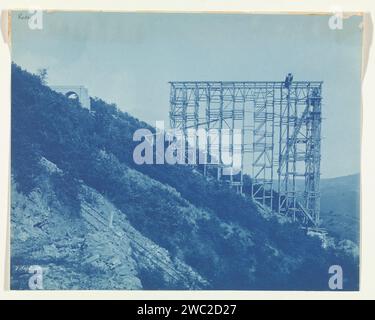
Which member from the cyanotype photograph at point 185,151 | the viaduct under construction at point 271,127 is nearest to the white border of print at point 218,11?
the cyanotype photograph at point 185,151

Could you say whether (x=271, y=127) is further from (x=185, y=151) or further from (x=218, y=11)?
(x=218, y=11)

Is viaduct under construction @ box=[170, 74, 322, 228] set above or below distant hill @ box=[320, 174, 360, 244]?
above

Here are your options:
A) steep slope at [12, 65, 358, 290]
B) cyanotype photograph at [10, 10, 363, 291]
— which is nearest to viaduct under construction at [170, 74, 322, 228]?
cyanotype photograph at [10, 10, 363, 291]

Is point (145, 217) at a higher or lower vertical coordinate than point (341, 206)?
lower

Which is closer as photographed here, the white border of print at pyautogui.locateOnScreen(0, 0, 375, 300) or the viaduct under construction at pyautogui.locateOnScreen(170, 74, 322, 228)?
the white border of print at pyautogui.locateOnScreen(0, 0, 375, 300)

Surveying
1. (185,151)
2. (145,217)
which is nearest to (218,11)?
(185,151)

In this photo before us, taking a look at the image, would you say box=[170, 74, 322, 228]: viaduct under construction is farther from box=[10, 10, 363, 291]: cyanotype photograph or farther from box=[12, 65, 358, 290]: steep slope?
box=[12, 65, 358, 290]: steep slope

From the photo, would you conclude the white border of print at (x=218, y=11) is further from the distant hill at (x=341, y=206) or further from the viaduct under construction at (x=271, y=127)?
the viaduct under construction at (x=271, y=127)
